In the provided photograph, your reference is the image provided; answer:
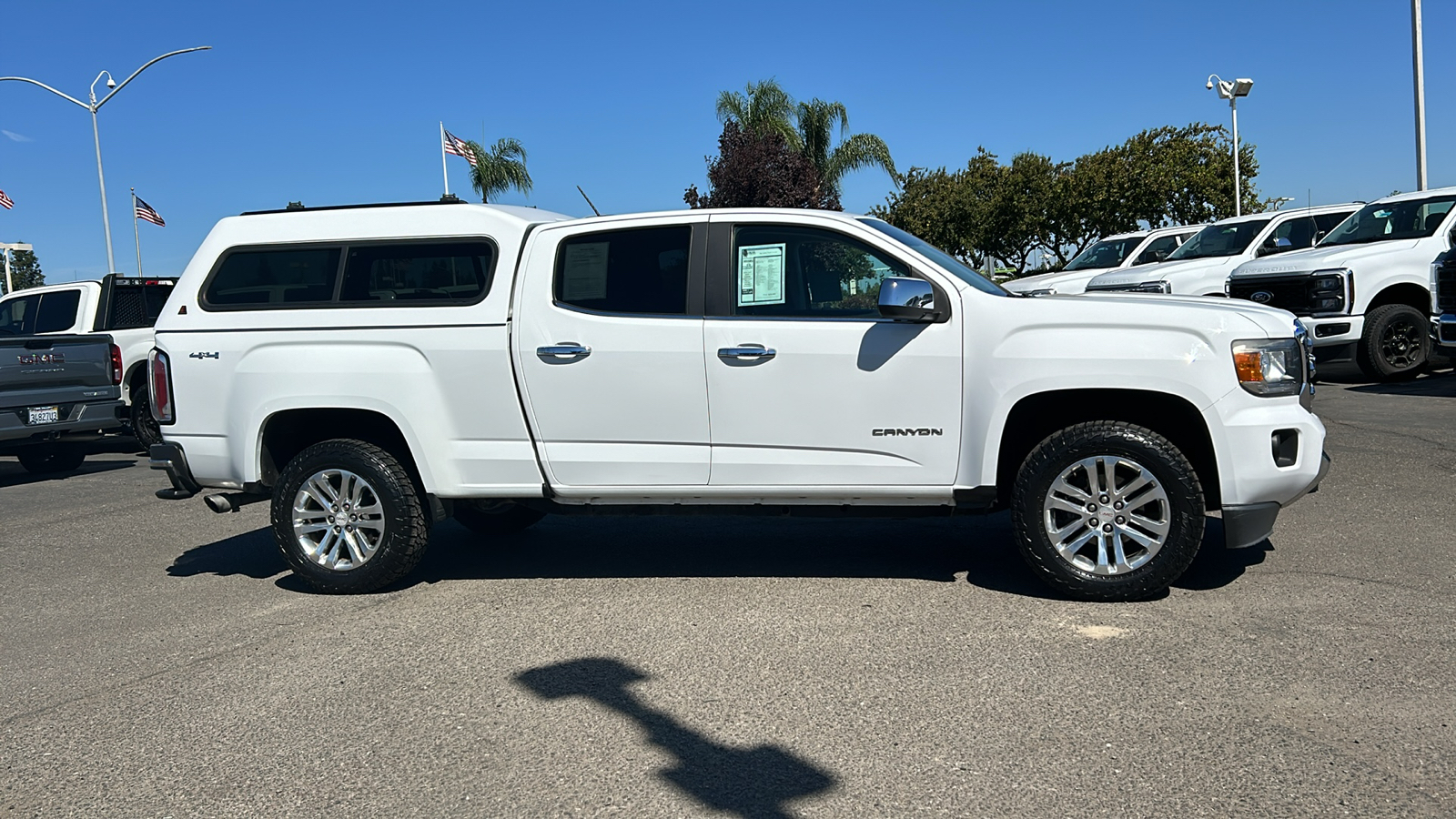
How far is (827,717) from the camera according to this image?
13.3ft

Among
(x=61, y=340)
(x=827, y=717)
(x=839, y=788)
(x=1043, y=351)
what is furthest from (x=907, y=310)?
(x=61, y=340)

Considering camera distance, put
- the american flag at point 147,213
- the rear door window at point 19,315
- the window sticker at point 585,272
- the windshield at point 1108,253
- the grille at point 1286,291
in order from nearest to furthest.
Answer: the window sticker at point 585,272 → the grille at point 1286,291 → the rear door window at point 19,315 → the windshield at point 1108,253 → the american flag at point 147,213

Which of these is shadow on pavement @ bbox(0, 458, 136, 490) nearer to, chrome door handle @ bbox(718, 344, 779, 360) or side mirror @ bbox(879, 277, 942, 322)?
chrome door handle @ bbox(718, 344, 779, 360)

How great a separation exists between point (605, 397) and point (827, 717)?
2.22 meters

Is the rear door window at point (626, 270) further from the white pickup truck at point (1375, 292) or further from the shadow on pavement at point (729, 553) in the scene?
the white pickup truck at point (1375, 292)

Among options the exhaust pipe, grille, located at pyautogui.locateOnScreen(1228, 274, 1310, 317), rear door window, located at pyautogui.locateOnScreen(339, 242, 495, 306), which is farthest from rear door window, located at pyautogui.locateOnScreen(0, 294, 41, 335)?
grille, located at pyautogui.locateOnScreen(1228, 274, 1310, 317)

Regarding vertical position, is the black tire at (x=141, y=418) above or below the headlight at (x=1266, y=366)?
below

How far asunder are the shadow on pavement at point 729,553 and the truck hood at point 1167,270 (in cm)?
862

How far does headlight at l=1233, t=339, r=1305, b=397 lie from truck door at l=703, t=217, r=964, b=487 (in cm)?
123

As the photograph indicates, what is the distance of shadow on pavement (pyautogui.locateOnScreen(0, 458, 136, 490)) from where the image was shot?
39.1 ft

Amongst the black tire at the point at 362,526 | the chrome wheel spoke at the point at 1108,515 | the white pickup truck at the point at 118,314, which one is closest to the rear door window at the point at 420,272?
the black tire at the point at 362,526

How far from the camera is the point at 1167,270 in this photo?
15.2 m

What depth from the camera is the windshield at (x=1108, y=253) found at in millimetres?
18484

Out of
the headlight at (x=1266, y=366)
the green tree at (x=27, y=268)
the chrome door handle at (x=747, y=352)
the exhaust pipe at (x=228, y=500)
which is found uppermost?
the green tree at (x=27, y=268)
